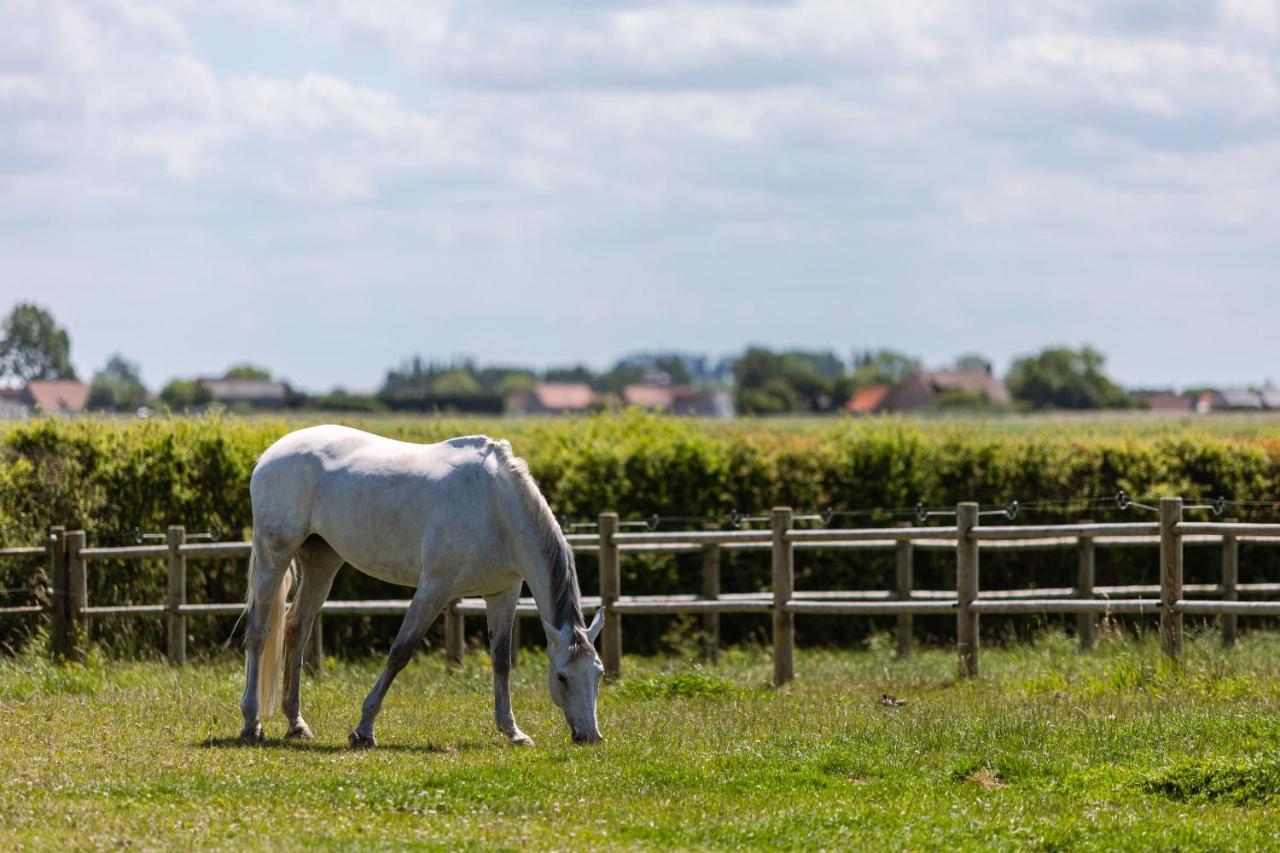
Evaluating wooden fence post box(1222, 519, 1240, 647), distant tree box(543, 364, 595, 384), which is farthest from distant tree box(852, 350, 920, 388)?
wooden fence post box(1222, 519, 1240, 647)

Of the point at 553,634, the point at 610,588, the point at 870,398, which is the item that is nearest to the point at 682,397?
the point at 870,398

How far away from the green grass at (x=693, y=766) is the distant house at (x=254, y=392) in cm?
5297

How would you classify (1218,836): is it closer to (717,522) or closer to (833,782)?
(833,782)

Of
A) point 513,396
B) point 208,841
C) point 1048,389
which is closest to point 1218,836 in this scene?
point 208,841

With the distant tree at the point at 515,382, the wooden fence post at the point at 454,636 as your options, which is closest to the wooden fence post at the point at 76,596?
the wooden fence post at the point at 454,636

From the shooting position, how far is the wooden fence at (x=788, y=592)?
1255cm

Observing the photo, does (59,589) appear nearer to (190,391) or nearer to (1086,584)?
(1086,584)

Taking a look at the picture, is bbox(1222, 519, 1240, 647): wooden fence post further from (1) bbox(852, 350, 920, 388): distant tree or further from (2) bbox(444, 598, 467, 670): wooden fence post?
(1) bbox(852, 350, 920, 388): distant tree

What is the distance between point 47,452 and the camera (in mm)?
16594

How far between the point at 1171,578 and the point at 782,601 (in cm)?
311

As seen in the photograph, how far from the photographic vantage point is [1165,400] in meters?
65.8

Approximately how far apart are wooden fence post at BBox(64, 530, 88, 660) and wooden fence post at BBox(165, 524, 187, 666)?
75 cm

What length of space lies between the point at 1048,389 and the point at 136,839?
82006 mm

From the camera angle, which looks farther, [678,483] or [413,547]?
[678,483]
